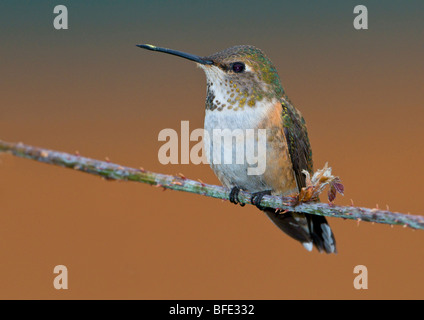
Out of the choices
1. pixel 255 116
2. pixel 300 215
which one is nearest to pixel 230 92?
pixel 255 116

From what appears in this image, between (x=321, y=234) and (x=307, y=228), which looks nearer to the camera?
(x=321, y=234)

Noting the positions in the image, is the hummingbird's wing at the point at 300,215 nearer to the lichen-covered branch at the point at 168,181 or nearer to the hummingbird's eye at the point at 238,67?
the hummingbird's eye at the point at 238,67

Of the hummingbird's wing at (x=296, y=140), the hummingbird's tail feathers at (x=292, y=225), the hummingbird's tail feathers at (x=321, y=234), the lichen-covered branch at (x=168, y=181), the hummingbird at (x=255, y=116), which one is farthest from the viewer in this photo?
the hummingbird's tail feathers at (x=292, y=225)

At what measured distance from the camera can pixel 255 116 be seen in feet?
10.5

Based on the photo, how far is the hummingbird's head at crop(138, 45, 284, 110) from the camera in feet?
10.6

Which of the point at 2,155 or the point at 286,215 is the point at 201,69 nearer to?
the point at 286,215

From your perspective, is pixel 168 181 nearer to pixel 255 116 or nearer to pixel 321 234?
pixel 255 116

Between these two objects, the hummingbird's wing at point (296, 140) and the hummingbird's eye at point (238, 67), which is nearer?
the hummingbird's eye at point (238, 67)

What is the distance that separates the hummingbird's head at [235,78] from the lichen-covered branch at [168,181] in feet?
3.47

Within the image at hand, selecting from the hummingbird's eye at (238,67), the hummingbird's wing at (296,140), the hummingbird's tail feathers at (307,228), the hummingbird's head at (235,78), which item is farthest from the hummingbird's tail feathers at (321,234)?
the hummingbird's eye at (238,67)

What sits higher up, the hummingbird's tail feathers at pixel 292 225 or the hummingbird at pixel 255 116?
the hummingbird at pixel 255 116

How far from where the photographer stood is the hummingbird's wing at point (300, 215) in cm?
352

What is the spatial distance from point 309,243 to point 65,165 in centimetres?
273

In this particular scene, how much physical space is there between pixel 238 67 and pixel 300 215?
1367 mm
